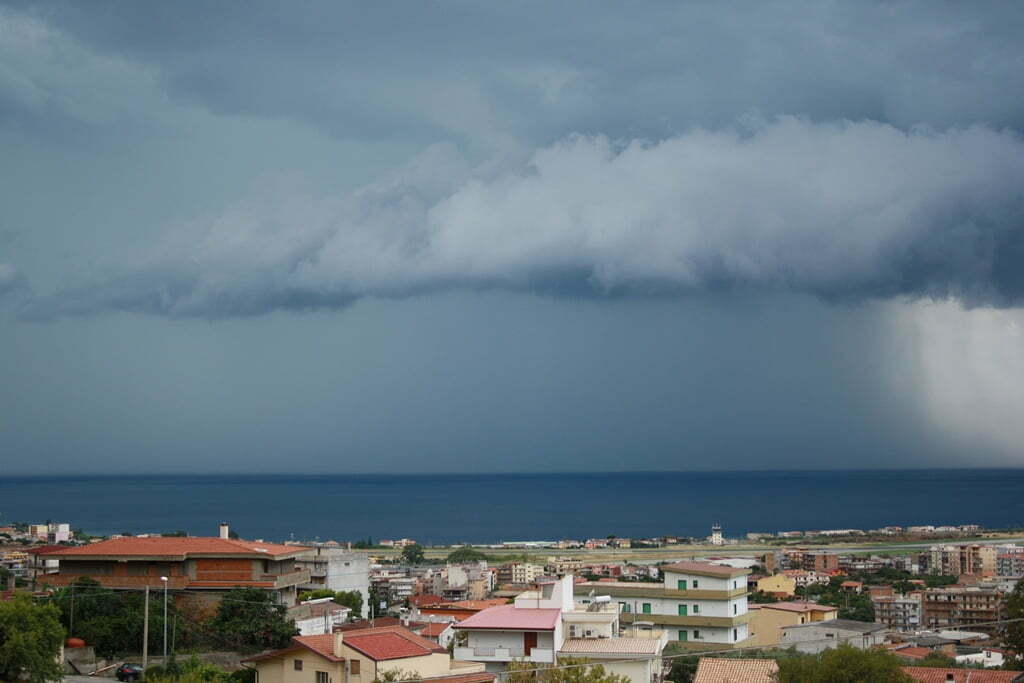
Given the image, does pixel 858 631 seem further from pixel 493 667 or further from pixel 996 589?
pixel 996 589

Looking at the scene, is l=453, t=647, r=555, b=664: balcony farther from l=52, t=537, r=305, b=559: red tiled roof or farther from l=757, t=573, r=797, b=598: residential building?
l=757, t=573, r=797, b=598: residential building

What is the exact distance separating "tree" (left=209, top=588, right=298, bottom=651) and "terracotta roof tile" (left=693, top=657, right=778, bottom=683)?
14.7 meters

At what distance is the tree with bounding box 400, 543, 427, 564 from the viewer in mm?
112938

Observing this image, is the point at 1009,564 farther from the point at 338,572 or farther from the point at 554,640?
the point at 554,640

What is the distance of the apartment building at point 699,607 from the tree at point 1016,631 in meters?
10.7

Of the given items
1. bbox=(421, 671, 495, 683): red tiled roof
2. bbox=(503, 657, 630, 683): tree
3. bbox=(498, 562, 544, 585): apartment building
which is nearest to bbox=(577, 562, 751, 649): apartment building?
bbox=(421, 671, 495, 683): red tiled roof

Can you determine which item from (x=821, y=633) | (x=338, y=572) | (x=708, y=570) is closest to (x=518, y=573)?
(x=338, y=572)

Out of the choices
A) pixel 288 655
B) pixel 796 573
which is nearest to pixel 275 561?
pixel 288 655

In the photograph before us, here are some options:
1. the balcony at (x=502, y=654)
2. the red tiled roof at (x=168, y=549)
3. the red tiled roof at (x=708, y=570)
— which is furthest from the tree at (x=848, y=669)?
the red tiled roof at (x=168, y=549)

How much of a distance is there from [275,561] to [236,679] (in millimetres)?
15848

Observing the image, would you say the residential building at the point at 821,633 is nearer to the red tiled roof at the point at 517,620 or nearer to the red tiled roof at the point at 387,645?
the red tiled roof at the point at 517,620

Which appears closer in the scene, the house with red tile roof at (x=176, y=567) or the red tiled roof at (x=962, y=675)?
the red tiled roof at (x=962, y=675)

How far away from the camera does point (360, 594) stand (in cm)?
5766

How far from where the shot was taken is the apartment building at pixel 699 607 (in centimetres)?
4081
